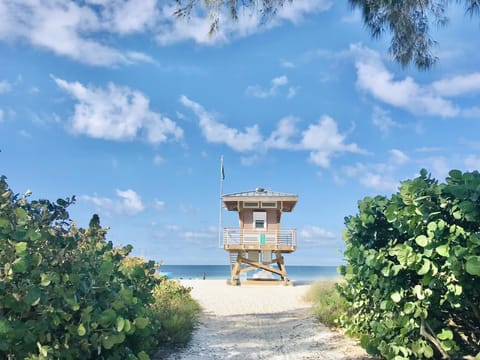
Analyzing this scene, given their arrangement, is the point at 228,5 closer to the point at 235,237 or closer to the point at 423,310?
the point at 423,310

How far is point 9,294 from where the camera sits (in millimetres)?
3572

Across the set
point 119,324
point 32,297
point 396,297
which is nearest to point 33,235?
point 32,297

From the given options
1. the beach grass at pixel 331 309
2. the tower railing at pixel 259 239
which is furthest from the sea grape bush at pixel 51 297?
the tower railing at pixel 259 239

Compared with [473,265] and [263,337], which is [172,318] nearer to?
[263,337]

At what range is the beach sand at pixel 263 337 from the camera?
22.2ft

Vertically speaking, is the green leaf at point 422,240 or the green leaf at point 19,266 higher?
the green leaf at point 422,240

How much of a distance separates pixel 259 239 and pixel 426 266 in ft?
55.6

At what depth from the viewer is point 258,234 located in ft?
69.7

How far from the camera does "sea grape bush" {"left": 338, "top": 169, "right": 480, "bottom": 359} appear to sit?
4.09 meters

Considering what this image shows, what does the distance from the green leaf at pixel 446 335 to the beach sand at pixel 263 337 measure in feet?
6.08

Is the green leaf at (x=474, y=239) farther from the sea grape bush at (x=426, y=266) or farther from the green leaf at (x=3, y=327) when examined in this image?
the green leaf at (x=3, y=327)

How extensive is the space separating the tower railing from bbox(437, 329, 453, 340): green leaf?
52.8 ft

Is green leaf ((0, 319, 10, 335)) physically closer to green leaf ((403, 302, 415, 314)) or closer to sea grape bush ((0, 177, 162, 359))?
sea grape bush ((0, 177, 162, 359))

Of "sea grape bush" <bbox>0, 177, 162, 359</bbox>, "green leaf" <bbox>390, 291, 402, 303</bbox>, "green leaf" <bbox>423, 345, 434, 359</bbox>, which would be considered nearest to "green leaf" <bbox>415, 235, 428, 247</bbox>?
"green leaf" <bbox>390, 291, 402, 303</bbox>
